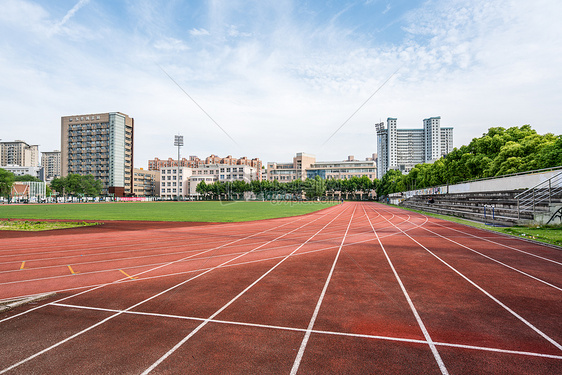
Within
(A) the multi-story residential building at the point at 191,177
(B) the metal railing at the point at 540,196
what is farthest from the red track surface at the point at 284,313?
(A) the multi-story residential building at the point at 191,177

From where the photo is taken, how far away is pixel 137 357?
13.4 ft

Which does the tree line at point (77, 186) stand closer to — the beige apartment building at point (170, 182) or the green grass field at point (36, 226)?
the beige apartment building at point (170, 182)

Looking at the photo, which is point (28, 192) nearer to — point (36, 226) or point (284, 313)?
point (36, 226)

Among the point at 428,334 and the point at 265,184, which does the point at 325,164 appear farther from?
the point at 428,334

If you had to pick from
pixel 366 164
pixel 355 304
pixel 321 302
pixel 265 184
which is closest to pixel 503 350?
pixel 355 304

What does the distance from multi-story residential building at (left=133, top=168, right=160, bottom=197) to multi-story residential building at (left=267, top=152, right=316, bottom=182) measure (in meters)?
61.3

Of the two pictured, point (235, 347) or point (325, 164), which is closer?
point (235, 347)

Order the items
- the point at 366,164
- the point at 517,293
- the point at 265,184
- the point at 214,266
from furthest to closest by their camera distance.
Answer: the point at 366,164, the point at 265,184, the point at 214,266, the point at 517,293

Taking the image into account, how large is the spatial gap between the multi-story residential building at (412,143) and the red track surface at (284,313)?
18953 centimetres

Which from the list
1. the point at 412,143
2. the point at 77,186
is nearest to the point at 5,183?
the point at 77,186

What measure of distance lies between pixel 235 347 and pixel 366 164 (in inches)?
5369

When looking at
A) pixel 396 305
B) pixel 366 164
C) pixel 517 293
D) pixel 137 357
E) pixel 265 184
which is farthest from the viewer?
pixel 366 164

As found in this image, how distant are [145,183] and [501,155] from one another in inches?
5568

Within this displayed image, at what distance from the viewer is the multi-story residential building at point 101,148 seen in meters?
111
